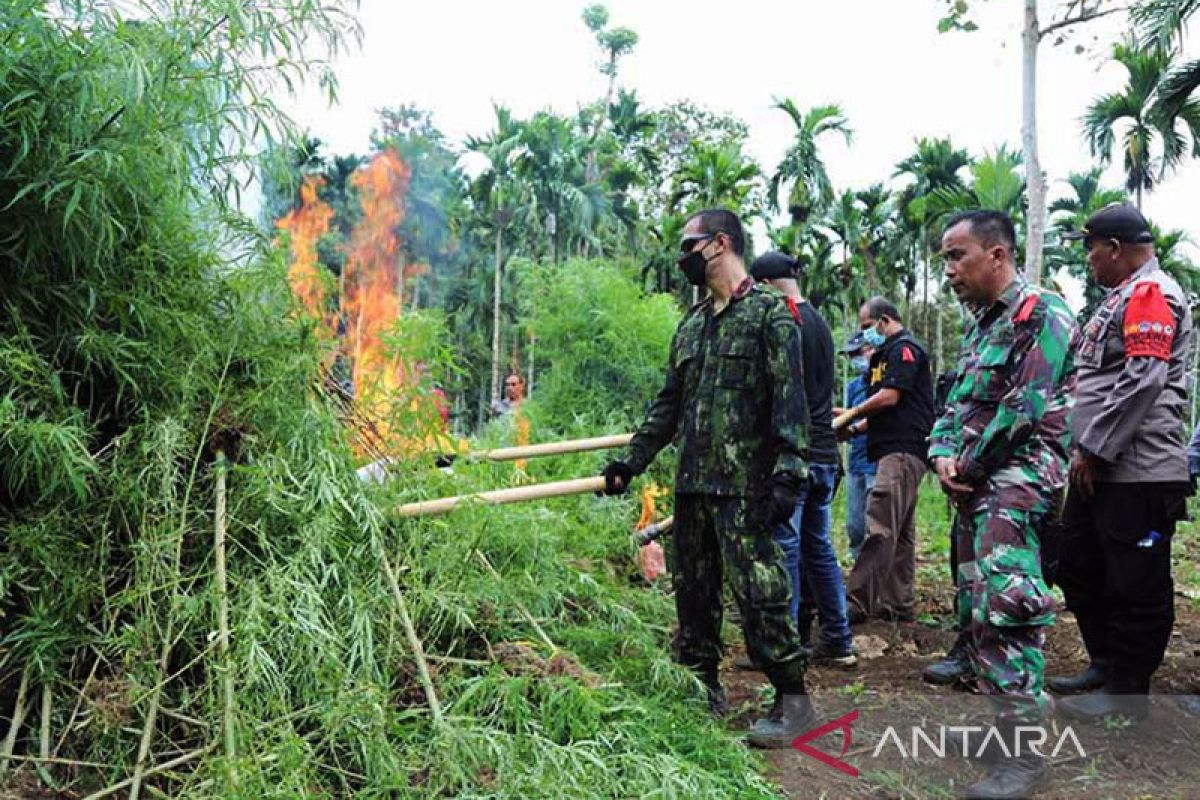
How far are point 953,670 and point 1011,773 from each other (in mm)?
1356

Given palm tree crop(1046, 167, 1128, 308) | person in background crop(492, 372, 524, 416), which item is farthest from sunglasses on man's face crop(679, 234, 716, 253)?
palm tree crop(1046, 167, 1128, 308)

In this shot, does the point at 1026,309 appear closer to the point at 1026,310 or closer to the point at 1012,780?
the point at 1026,310

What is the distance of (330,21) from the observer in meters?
3.11

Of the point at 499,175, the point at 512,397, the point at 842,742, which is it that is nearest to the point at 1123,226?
A: the point at 842,742

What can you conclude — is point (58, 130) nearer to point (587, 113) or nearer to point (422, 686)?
point (422, 686)

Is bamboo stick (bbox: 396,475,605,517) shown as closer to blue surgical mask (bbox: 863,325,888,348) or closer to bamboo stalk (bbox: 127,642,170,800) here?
bamboo stalk (bbox: 127,642,170,800)

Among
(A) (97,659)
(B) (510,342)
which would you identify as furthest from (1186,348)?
(B) (510,342)

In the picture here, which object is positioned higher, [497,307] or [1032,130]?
[1032,130]

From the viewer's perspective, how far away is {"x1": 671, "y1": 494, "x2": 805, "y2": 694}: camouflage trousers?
3.18 metres

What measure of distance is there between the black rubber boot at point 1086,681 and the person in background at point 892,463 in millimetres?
1332

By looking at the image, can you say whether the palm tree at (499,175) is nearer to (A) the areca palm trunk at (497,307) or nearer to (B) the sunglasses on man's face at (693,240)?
(A) the areca palm trunk at (497,307)

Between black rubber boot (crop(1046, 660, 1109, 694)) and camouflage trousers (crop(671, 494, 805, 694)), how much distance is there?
1.37 metres

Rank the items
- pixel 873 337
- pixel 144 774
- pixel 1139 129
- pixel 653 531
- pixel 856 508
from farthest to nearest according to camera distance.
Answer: pixel 1139 129 < pixel 856 508 < pixel 873 337 < pixel 653 531 < pixel 144 774

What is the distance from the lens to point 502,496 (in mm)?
3342
